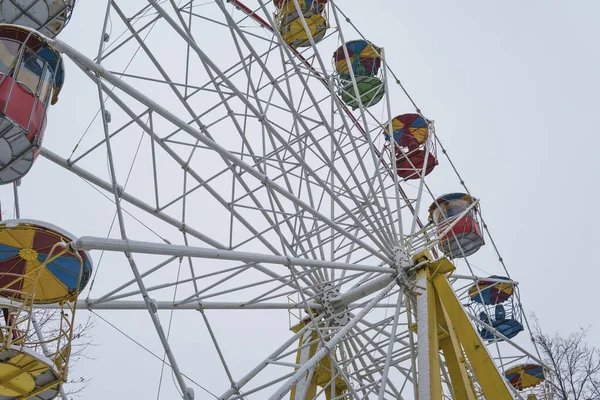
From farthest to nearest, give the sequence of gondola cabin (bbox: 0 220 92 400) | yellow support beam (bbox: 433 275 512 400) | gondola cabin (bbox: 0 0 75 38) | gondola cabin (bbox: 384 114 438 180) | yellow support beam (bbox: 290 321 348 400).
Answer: gondola cabin (bbox: 384 114 438 180) → yellow support beam (bbox: 290 321 348 400) → yellow support beam (bbox: 433 275 512 400) → gondola cabin (bbox: 0 0 75 38) → gondola cabin (bbox: 0 220 92 400)

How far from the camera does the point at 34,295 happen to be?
7102mm

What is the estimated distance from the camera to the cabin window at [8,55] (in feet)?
24.8

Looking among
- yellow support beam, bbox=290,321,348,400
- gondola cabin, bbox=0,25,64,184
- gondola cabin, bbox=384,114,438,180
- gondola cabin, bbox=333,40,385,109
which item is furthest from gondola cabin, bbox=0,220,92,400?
gondola cabin, bbox=384,114,438,180

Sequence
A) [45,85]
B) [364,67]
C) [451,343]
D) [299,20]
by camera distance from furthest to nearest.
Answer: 1. [364,67]
2. [299,20]
3. [451,343]
4. [45,85]

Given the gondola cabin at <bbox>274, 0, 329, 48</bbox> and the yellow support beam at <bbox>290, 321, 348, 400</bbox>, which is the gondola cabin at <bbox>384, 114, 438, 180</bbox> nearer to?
the gondola cabin at <bbox>274, 0, 329, 48</bbox>

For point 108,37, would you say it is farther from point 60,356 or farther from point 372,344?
point 372,344

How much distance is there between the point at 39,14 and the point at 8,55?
2.39 metres

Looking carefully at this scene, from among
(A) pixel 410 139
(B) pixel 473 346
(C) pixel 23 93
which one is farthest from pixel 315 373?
(A) pixel 410 139

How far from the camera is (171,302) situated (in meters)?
9.89

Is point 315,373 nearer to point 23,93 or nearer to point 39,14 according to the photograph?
point 23,93

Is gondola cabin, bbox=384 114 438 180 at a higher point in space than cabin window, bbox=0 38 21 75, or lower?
higher

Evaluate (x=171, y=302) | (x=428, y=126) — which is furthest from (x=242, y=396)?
(x=428, y=126)

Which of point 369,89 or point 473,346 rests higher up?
point 369,89

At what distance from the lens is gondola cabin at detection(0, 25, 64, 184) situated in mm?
7141
